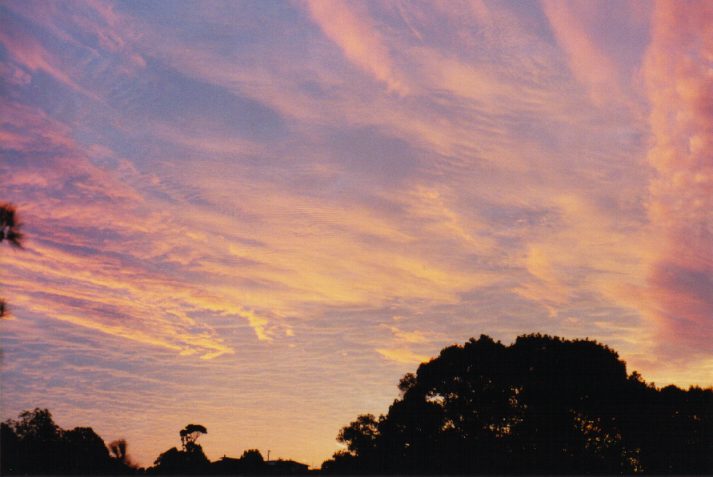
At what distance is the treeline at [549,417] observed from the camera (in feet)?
186

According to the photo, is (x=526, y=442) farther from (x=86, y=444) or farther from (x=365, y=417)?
(x=86, y=444)

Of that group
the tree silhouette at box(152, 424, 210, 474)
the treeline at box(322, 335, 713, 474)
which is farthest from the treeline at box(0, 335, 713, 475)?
the tree silhouette at box(152, 424, 210, 474)

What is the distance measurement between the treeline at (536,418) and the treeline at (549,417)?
0.09 m

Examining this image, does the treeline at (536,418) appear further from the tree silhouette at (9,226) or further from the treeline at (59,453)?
the tree silhouette at (9,226)

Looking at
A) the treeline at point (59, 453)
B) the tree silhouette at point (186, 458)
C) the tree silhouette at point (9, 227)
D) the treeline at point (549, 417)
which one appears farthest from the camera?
the tree silhouette at point (186, 458)

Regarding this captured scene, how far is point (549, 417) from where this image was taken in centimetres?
5797

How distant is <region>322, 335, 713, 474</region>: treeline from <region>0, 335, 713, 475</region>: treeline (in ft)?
0.29

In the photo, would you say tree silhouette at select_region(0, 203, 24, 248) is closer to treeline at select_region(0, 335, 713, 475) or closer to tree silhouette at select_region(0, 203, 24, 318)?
tree silhouette at select_region(0, 203, 24, 318)

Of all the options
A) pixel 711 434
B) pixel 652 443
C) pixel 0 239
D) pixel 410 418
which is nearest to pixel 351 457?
pixel 410 418

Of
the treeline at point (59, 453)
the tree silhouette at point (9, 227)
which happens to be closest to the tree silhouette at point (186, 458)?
the treeline at point (59, 453)

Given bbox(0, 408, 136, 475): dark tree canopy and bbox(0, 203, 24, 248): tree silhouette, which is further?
bbox(0, 408, 136, 475): dark tree canopy

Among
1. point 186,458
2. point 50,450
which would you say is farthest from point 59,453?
point 186,458

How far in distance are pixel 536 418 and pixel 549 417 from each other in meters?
1.15

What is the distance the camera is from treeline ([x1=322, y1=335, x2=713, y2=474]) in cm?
5656
